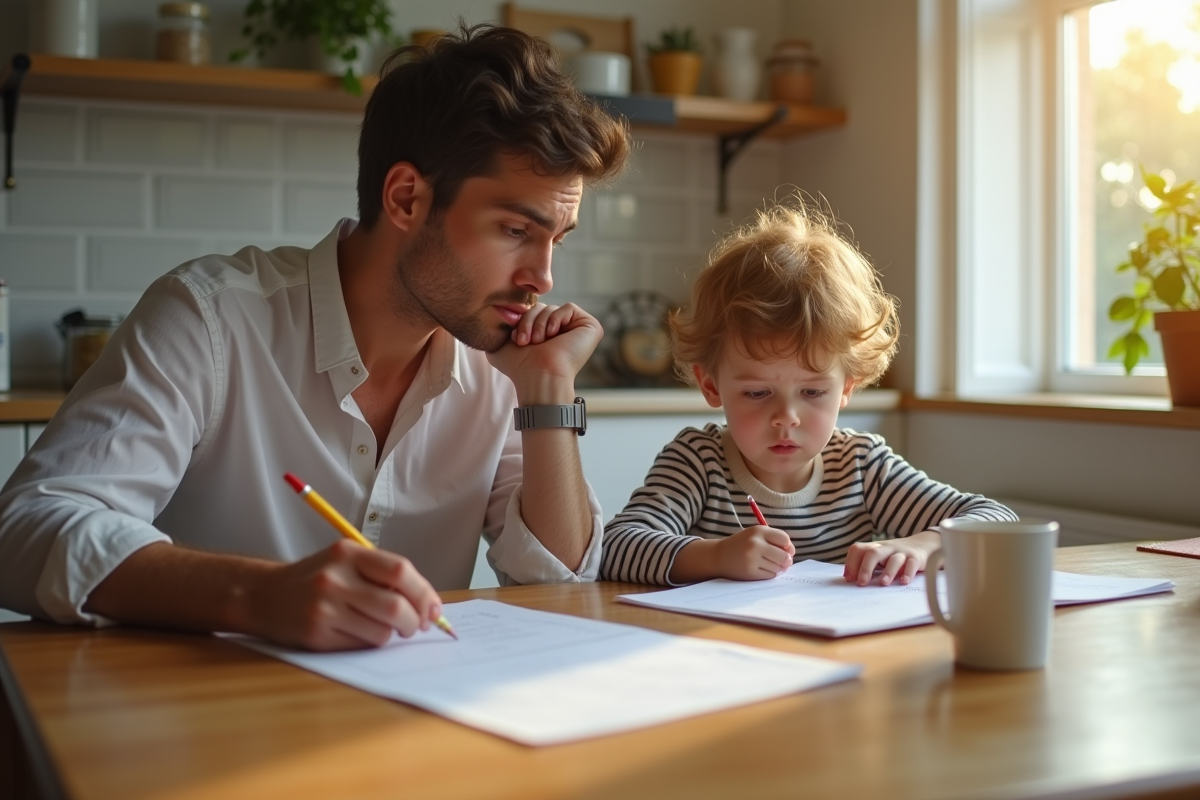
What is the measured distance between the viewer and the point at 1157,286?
2.20 meters

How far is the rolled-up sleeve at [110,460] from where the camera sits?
1079 millimetres

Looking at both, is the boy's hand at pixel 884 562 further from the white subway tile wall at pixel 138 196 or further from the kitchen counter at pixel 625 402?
the white subway tile wall at pixel 138 196

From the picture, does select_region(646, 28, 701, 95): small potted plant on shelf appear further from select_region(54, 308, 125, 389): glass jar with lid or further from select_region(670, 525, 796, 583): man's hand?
select_region(670, 525, 796, 583): man's hand

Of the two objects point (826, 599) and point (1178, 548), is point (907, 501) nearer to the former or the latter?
point (1178, 548)

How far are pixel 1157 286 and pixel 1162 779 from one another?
1.74 meters

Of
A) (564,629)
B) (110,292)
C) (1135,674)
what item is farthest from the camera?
(110,292)

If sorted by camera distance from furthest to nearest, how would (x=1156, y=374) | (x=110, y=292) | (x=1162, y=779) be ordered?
(x=110, y=292), (x=1156, y=374), (x=1162, y=779)

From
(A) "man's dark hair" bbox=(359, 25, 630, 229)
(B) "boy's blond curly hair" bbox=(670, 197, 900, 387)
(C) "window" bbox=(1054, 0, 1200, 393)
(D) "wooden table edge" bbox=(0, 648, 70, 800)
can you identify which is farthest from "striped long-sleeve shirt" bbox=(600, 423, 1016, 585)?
(C) "window" bbox=(1054, 0, 1200, 393)

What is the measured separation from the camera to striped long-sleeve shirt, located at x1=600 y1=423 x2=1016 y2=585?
157cm

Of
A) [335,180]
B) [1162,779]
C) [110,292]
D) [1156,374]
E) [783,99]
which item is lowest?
[1162,779]

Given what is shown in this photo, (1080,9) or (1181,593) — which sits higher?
(1080,9)

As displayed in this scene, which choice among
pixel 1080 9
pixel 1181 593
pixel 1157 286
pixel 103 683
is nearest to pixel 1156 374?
pixel 1157 286

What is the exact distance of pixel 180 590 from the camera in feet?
3.35

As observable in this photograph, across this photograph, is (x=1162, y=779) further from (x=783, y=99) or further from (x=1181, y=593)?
(x=783, y=99)
